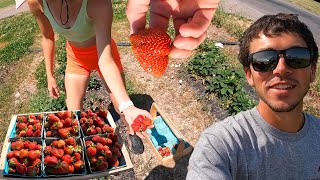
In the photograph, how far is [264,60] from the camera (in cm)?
188

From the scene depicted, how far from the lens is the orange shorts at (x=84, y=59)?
10.7ft

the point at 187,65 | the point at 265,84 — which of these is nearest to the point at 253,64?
the point at 265,84

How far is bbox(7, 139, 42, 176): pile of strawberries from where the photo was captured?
298 cm

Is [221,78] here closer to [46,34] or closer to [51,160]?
[46,34]

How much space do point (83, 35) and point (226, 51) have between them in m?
5.13

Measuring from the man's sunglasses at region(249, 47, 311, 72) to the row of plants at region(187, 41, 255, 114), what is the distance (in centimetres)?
359

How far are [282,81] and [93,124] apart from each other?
2317mm

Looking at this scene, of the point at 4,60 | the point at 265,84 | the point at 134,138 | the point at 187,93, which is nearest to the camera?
the point at 265,84

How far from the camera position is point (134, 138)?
459cm

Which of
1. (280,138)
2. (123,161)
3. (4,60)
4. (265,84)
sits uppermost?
(265,84)

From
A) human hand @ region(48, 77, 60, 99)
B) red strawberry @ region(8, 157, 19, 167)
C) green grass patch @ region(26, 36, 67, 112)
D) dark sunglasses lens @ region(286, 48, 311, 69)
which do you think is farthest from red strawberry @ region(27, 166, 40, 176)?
Result: green grass patch @ region(26, 36, 67, 112)

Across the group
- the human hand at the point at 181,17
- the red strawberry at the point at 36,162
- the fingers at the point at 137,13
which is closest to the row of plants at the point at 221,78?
the red strawberry at the point at 36,162

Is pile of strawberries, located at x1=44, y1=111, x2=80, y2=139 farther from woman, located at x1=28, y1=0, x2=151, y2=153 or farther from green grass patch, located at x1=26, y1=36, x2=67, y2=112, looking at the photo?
green grass patch, located at x1=26, y1=36, x2=67, y2=112

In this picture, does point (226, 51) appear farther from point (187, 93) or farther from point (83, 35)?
point (83, 35)
